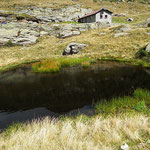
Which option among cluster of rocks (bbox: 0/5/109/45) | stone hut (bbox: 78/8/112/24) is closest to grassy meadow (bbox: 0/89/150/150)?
cluster of rocks (bbox: 0/5/109/45)

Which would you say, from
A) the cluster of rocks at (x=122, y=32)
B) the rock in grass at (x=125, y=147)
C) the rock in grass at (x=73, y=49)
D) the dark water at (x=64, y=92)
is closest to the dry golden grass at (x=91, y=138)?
the rock in grass at (x=125, y=147)

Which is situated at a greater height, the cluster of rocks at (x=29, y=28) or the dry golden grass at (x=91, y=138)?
the cluster of rocks at (x=29, y=28)

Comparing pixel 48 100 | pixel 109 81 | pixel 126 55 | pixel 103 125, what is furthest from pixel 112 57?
pixel 103 125

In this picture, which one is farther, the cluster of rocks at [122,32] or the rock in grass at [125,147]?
the cluster of rocks at [122,32]

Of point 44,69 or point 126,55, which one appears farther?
point 126,55

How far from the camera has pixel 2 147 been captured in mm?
4363

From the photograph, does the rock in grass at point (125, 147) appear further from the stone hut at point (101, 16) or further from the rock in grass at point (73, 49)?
the stone hut at point (101, 16)

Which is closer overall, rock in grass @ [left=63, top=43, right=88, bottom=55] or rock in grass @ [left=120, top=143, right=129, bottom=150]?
rock in grass @ [left=120, top=143, right=129, bottom=150]

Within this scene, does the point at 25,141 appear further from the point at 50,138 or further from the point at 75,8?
the point at 75,8

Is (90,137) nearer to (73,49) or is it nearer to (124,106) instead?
(124,106)

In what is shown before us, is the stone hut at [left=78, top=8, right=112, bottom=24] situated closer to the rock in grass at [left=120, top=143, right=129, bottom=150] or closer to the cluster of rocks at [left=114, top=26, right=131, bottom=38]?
the cluster of rocks at [left=114, top=26, right=131, bottom=38]

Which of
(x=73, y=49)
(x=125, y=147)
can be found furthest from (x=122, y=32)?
(x=125, y=147)

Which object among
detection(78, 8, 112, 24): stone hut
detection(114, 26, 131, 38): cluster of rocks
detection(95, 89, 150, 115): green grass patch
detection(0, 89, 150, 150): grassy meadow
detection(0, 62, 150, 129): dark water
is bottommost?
detection(0, 62, 150, 129): dark water

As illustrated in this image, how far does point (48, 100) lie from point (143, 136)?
7259 mm
